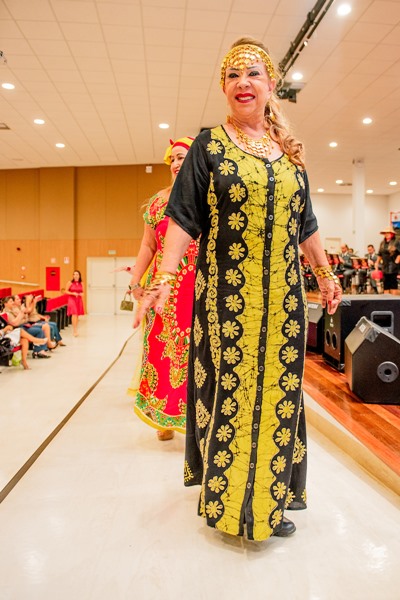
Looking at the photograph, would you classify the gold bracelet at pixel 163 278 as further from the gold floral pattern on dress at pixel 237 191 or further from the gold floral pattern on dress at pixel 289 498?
the gold floral pattern on dress at pixel 289 498

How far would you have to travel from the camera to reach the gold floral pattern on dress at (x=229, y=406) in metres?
1.51

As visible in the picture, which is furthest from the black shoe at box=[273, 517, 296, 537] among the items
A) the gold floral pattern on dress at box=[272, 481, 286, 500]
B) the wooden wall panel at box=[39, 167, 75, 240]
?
the wooden wall panel at box=[39, 167, 75, 240]

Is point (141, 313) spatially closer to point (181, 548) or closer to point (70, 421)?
point (181, 548)

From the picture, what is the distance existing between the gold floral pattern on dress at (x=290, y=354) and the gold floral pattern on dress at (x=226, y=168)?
589mm

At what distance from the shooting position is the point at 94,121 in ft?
30.0

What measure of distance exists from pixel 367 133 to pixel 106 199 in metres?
6.95

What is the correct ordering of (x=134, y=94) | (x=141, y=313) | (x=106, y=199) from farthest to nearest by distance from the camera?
Result: (x=106, y=199), (x=134, y=94), (x=141, y=313)

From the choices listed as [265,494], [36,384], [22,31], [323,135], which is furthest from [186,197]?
[323,135]

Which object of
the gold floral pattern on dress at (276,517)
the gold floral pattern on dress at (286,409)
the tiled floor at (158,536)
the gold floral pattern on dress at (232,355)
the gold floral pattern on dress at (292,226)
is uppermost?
the gold floral pattern on dress at (292,226)

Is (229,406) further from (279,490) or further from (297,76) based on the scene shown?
(297,76)

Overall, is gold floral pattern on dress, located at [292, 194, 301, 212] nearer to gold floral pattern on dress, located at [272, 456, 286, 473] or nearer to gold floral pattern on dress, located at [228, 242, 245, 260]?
gold floral pattern on dress, located at [228, 242, 245, 260]

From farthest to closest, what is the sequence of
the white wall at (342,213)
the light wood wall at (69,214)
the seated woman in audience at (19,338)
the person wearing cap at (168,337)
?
1. the white wall at (342,213)
2. the light wood wall at (69,214)
3. the seated woman in audience at (19,338)
4. the person wearing cap at (168,337)

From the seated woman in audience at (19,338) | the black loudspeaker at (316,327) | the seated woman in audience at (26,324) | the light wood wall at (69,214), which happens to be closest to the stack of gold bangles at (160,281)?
the black loudspeaker at (316,327)

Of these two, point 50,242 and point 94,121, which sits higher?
point 94,121
